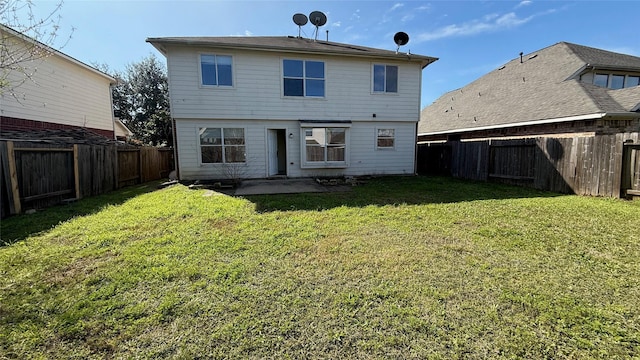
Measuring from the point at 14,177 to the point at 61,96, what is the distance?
8.49 metres

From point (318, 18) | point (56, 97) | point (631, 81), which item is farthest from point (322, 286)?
point (631, 81)

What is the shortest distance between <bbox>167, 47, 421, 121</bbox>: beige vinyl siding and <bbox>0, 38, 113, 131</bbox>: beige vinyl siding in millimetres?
5165

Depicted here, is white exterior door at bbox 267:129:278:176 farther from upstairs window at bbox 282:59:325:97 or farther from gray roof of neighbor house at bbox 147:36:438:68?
gray roof of neighbor house at bbox 147:36:438:68

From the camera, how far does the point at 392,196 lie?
7.79 metres

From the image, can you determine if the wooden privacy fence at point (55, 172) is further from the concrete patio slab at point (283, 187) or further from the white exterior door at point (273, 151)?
the white exterior door at point (273, 151)

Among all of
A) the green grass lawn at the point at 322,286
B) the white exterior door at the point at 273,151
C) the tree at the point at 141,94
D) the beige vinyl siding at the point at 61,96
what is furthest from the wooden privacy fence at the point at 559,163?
the tree at the point at 141,94

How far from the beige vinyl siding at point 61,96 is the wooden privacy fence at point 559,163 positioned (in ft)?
54.9

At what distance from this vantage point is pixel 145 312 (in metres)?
2.52

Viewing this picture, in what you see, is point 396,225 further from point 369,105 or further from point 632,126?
point 632,126

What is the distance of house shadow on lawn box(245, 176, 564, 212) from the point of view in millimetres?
6820

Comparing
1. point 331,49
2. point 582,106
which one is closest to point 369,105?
point 331,49

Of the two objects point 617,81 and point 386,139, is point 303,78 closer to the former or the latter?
A: point 386,139

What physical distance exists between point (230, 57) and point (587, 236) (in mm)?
11459

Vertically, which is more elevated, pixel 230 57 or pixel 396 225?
pixel 230 57
